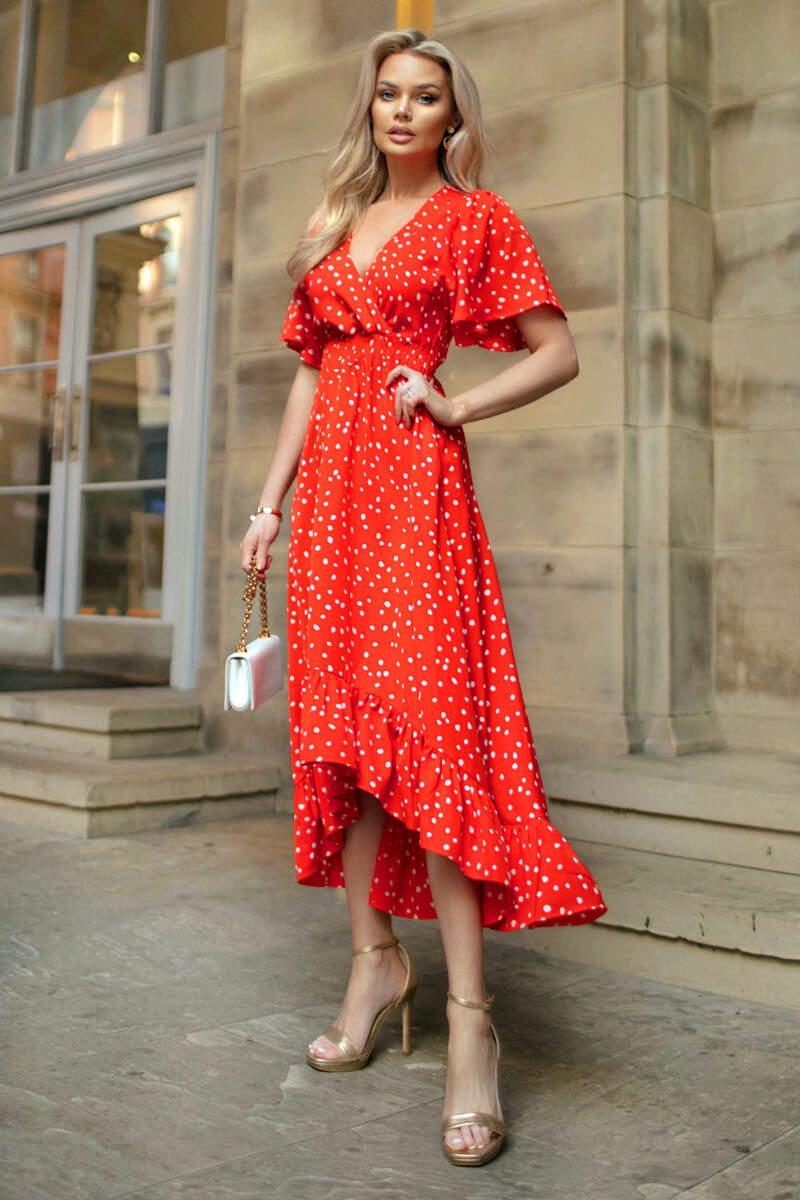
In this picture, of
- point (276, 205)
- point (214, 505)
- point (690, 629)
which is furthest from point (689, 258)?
point (214, 505)

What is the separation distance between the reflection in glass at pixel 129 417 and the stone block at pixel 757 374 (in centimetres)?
299

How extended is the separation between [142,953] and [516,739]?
1.21 meters

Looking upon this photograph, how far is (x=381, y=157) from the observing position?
2.22m

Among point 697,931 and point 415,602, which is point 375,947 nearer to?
point 415,602

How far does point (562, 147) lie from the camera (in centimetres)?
388

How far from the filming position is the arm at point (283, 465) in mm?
2227

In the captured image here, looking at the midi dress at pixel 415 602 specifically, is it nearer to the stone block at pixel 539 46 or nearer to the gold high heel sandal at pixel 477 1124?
the gold high heel sandal at pixel 477 1124

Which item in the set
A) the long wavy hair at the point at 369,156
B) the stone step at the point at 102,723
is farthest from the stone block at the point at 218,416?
the long wavy hair at the point at 369,156

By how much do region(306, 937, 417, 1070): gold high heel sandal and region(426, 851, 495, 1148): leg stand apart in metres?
0.24

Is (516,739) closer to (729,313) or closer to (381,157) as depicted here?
(381,157)

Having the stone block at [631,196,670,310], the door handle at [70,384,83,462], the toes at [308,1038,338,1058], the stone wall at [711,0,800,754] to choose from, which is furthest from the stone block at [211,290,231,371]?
the toes at [308,1038,338,1058]

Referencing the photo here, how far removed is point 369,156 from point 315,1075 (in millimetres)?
1587

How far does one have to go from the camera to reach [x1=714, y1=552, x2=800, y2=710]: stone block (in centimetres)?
374

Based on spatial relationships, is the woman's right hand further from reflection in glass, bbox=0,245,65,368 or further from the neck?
reflection in glass, bbox=0,245,65,368
